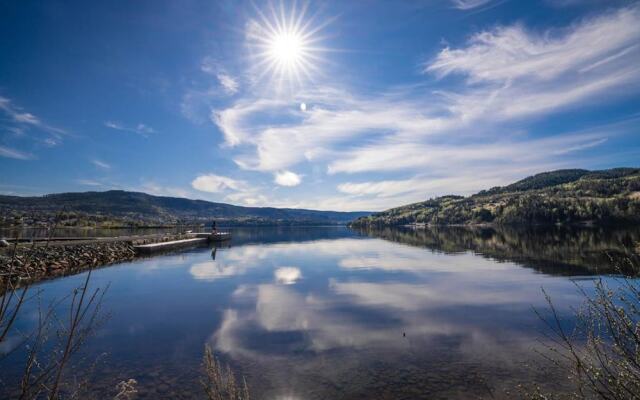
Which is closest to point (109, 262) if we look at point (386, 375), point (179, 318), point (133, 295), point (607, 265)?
point (133, 295)

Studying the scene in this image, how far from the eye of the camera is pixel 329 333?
705 inches

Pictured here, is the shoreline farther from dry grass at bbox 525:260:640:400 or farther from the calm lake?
dry grass at bbox 525:260:640:400

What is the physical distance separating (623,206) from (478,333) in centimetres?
19134

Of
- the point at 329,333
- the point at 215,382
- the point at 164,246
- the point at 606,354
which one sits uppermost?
the point at 215,382

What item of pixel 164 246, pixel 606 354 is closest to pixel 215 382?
pixel 606 354

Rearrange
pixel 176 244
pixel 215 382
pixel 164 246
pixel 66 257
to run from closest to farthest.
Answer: pixel 215 382, pixel 66 257, pixel 164 246, pixel 176 244

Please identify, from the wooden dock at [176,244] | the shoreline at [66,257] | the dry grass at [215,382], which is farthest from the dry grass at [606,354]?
the wooden dock at [176,244]

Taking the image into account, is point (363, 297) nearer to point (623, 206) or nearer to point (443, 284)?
point (443, 284)

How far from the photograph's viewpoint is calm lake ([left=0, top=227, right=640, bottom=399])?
492 inches

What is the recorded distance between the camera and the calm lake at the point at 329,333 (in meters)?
12.5

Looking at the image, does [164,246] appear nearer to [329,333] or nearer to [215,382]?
[329,333]

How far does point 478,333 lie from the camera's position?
1756 cm

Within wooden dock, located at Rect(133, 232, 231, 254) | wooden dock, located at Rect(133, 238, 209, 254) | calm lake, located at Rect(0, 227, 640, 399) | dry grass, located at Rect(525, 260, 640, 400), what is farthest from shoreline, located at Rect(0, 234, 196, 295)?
dry grass, located at Rect(525, 260, 640, 400)

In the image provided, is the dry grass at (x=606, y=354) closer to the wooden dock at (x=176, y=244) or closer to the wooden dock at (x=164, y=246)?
the wooden dock at (x=164, y=246)
